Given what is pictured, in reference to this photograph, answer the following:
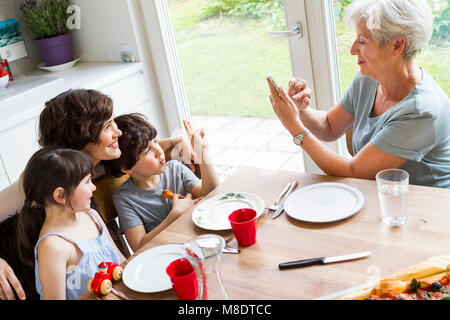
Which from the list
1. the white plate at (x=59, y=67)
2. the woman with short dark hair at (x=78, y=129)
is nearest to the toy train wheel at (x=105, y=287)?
the woman with short dark hair at (x=78, y=129)

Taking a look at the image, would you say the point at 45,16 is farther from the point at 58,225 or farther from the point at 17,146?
the point at 58,225

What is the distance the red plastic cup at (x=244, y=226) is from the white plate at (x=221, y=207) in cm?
9

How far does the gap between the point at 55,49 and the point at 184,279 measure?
2.40 meters

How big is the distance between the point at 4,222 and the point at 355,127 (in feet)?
4.29

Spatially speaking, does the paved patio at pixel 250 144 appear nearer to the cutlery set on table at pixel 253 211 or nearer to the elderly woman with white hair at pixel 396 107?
the elderly woman with white hair at pixel 396 107

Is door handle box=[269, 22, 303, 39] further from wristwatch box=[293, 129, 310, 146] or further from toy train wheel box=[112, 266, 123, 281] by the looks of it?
toy train wheel box=[112, 266, 123, 281]

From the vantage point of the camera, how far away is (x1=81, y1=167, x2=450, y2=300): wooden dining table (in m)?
1.14

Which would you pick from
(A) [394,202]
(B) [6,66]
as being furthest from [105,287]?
(B) [6,66]

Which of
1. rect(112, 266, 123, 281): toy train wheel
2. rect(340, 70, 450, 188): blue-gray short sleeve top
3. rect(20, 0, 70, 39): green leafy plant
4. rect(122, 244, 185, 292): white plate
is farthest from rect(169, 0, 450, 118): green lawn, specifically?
rect(112, 266, 123, 281): toy train wheel

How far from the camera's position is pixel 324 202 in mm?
1467

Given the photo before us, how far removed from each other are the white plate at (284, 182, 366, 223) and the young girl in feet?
2.07
